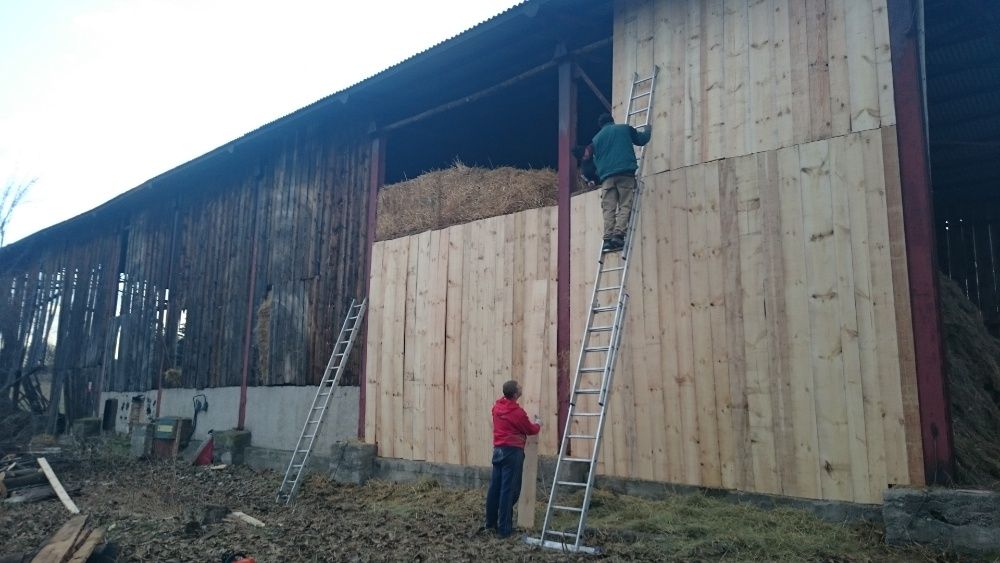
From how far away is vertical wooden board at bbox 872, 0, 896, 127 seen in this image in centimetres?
737

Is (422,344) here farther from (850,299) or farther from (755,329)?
(850,299)

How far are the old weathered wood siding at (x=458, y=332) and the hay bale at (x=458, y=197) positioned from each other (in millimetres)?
211

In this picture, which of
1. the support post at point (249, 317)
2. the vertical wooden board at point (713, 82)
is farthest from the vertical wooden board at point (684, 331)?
the support post at point (249, 317)

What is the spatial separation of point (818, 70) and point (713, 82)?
1251mm

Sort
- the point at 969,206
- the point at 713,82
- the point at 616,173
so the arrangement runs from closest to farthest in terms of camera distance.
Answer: the point at 616,173 < the point at 713,82 < the point at 969,206

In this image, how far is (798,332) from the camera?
7.57 metres

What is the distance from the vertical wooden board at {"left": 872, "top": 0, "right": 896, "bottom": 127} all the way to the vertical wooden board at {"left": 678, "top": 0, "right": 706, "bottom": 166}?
1971 millimetres

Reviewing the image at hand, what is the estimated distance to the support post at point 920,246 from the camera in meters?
6.70

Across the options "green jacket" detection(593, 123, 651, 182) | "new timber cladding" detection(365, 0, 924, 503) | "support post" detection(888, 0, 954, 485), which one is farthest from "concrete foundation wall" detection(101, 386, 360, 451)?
"support post" detection(888, 0, 954, 485)

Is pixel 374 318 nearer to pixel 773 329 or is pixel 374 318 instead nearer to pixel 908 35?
pixel 773 329

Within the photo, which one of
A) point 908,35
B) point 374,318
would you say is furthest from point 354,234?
point 908,35

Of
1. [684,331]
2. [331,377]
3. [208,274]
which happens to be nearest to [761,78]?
[684,331]

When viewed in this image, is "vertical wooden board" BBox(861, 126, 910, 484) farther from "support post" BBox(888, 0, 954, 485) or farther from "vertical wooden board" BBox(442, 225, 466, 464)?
"vertical wooden board" BBox(442, 225, 466, 464)

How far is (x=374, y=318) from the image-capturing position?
41.1 feet
